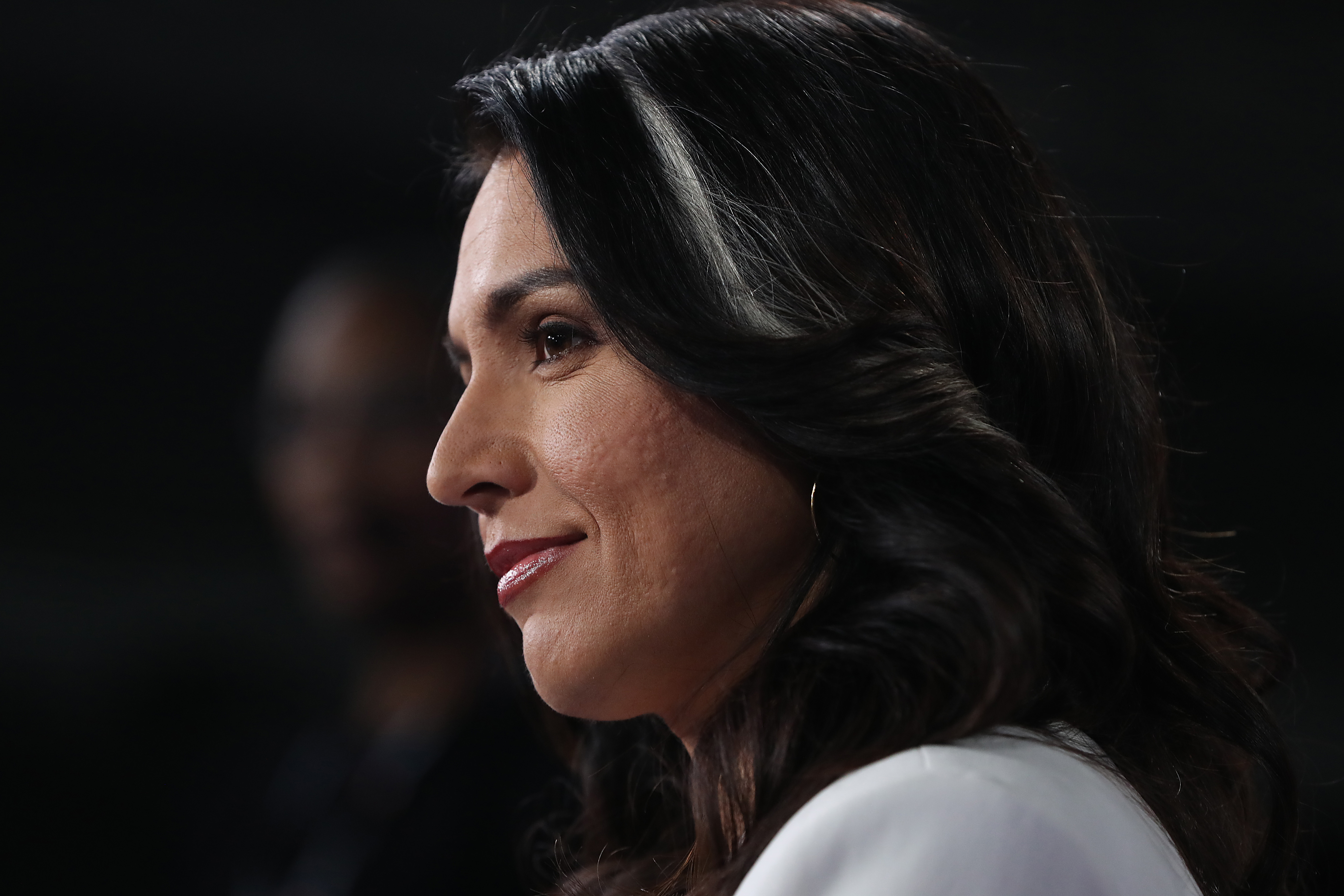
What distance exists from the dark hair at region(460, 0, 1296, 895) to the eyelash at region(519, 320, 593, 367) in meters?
0.06

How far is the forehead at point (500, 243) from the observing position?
130 cm

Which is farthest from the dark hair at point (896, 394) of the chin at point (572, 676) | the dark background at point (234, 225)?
the dark background at point (234, 225)

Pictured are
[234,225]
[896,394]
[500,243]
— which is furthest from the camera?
[234,225]

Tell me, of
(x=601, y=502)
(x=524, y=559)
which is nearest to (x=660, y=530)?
(x=601, y=502)

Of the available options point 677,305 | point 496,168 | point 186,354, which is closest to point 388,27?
point 186,354

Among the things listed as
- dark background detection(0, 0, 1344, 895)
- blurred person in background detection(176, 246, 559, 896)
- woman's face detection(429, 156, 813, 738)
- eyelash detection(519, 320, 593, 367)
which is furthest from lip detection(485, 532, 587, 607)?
dark background detection(0, 0, 1344, 895)

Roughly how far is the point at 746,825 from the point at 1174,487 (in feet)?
13.7

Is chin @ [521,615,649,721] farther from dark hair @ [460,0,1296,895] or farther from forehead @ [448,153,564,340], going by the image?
forehead @ [448,153,564,340]

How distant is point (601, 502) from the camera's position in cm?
123

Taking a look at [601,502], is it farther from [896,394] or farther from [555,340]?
[896,394]

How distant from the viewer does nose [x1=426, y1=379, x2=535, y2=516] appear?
1292 millimetres

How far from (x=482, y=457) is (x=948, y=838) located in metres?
0.64

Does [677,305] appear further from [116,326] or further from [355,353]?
[116,326]

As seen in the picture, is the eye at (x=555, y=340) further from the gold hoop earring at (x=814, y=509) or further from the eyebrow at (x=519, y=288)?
the gold hoop earring at (x=814, y=509)
